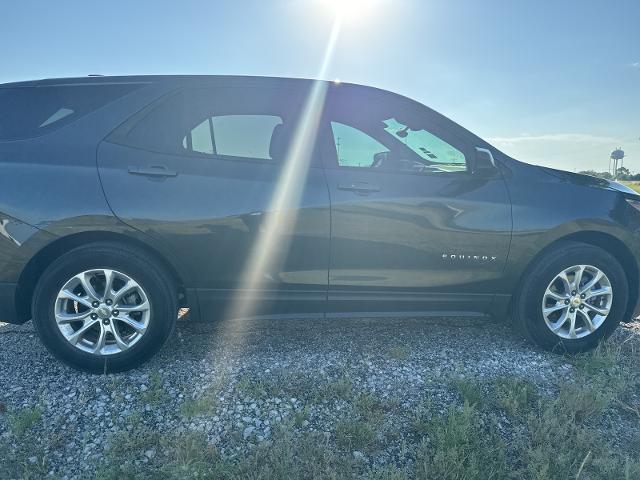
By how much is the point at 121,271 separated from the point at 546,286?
2.91 metres

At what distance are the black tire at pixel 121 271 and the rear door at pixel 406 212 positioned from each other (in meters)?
1.12

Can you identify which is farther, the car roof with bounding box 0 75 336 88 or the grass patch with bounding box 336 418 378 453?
the car roof with bounding box 0 75 336 88

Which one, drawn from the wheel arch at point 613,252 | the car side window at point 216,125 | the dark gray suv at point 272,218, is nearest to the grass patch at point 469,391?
the dark gray suv at point 272,218

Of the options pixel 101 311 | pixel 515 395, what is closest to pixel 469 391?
pixel 515 395

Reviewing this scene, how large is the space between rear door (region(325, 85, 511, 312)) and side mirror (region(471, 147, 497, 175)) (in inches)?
2.3

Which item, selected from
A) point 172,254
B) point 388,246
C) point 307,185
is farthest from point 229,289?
point 388,246

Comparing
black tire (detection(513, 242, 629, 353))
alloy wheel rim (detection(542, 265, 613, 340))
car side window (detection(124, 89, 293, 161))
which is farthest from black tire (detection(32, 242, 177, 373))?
alloy wheel rim (detection(542, 265, 613, 340))

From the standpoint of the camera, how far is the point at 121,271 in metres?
2.79

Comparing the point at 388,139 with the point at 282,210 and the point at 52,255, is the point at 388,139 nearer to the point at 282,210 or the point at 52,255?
the point at 282,210

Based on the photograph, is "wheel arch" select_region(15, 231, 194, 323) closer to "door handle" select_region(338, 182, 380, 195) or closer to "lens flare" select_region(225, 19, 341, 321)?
"lens flare" select_region(225, 19, 341, 321)

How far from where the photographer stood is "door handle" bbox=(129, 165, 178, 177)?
9.17ft

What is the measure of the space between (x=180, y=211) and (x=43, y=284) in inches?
37.4

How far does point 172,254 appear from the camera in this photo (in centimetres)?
286

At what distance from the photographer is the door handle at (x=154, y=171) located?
9.17 ft
